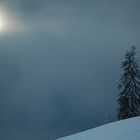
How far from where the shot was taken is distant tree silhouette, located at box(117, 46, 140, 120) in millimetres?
34281

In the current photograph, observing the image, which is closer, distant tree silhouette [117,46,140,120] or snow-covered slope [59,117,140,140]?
snow-covered slope [59,117,140,140]

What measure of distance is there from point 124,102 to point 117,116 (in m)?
1.69

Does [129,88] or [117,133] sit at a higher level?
[129,88]

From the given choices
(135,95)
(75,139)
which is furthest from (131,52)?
(75,139)

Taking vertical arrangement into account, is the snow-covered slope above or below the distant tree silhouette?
below

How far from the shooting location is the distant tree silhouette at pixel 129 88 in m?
34.3

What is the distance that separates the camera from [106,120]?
128 ft

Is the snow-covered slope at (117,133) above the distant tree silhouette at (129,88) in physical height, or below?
below

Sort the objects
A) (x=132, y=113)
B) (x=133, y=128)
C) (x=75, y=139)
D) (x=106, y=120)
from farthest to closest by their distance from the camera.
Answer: (x=106, y=120), (x=132, y=113), (x=75, y=139), (x=133, y=128)

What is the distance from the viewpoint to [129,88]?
34656mm

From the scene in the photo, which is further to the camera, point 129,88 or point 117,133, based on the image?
point 129,88

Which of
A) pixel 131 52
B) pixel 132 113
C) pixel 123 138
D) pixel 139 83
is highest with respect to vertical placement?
pixel 131 52

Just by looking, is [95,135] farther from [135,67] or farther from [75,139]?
[135,67]

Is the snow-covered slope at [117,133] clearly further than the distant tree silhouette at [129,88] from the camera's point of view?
No
